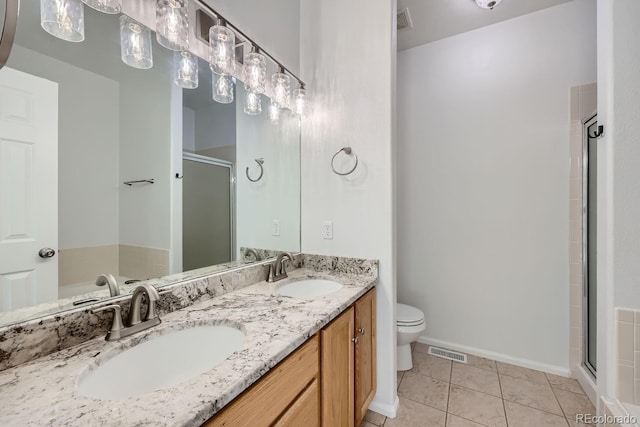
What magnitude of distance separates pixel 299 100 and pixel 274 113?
18 cm

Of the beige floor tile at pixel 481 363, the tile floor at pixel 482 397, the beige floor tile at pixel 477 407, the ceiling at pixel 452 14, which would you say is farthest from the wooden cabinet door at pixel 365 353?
the ceiling at pixel 452 14

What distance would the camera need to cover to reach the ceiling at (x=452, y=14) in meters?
1.95

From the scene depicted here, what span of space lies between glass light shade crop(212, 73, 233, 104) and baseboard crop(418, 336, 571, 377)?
2.49 m

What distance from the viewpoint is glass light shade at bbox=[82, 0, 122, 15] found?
0.81m

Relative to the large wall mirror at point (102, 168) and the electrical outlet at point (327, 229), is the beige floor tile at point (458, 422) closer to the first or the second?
the electrical outlet at point (327, 229)

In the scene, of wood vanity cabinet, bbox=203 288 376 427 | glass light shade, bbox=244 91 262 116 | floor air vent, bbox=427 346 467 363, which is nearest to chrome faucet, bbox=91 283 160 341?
wood vanity cabinet, bbox=203 288 376 427

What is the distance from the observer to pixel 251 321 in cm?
93

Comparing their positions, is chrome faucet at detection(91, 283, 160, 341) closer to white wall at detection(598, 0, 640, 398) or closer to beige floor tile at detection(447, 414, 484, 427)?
beige floor tile at detection(447, 414, 484, 427)

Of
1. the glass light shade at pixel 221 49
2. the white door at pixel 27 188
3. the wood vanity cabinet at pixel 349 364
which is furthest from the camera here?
the glass light shade at pixel 221 49

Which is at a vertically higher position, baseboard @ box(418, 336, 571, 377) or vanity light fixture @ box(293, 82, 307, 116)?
vanity light fixture @ box(293, 82, 307, 116)

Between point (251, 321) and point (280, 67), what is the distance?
1.41 m

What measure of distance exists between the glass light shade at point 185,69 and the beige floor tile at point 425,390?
2186mm

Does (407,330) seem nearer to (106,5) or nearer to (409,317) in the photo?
(409,317)

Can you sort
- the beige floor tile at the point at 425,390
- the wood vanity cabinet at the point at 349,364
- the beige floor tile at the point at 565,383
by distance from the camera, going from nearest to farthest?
the wood vanity cabinet at the point at 349,364, the beige floor tile at the point at 425,390, the beige floor tile at the point at 565,383
